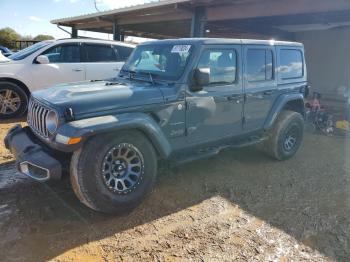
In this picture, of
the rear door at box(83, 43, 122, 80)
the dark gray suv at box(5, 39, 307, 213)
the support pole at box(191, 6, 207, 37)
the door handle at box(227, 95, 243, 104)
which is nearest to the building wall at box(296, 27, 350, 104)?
the support pole at box(191, 6, 207, 37)

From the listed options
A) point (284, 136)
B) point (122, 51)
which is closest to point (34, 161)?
point (284, 136)

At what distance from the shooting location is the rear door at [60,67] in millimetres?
7578

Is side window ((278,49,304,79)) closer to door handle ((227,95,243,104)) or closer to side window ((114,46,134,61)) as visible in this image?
door handle ((227,95,243,104))

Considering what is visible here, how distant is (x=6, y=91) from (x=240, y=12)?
6359 mm

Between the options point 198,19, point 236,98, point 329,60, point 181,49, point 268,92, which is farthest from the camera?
point 329,60

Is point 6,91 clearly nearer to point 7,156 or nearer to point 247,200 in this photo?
point 7,156

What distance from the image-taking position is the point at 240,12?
31.4ft

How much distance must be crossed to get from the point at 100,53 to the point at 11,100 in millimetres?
2251

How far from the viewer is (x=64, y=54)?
7887 millimetres

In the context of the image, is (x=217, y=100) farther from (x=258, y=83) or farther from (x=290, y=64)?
(x=290, y=64)

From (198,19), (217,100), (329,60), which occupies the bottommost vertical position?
(217,100)

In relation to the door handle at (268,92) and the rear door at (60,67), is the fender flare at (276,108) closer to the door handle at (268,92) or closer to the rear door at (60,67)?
the door handle at (268,92)

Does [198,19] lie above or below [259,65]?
above

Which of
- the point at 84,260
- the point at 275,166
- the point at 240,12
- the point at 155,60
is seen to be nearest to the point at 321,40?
the point at 240,12
